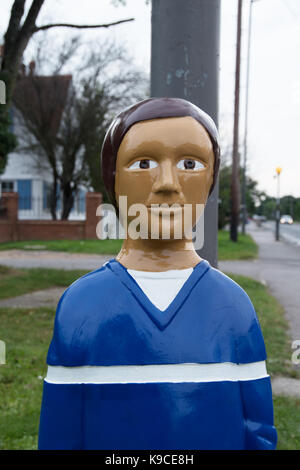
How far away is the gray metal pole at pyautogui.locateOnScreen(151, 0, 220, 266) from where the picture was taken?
2.26 m

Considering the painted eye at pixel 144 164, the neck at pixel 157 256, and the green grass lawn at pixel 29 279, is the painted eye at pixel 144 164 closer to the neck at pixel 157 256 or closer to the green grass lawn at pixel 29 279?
the neck at pixel 157 256

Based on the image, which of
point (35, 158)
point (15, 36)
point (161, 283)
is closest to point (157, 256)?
point (161, 283)

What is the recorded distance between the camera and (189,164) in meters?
1.55

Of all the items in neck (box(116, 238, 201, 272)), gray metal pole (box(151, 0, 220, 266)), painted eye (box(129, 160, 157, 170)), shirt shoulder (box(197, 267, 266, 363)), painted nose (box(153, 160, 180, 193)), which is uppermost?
gray metal pole (box(151, 0, 220, 266))

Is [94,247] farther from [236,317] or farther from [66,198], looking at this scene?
[236,317]

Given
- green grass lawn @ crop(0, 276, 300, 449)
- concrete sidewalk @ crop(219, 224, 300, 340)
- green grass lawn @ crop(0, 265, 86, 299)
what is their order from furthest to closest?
green grass lawn @ crop(0, 265, 86, 299) < concrete sidewalk @ crop(219, 224, 300, 340) < green grass lawn @ crop(0, 276, 300, 449)

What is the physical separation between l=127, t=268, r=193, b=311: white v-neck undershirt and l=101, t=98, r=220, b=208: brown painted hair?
0.30 metres

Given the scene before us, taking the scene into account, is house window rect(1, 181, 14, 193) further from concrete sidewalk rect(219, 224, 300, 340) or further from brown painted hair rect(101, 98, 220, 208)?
brown painted hair rect(101, 98, 220, 208)

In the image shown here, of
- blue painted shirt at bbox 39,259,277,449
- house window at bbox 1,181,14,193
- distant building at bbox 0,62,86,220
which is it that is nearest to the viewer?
blue painted shirt at bbox 39,259,277,449

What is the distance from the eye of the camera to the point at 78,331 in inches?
58.7

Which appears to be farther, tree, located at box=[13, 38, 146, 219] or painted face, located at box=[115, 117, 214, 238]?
tree, located at box=[13, 38, 146, 219]

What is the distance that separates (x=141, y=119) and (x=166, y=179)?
0.22 metres

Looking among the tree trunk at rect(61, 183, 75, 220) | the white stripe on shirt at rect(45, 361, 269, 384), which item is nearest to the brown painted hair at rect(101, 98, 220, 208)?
the white stripe on shirt at rect(45, 361, 269, 384)
